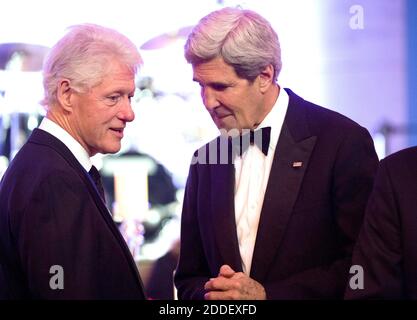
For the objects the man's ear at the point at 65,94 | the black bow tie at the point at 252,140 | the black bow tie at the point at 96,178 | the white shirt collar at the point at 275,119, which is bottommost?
the black bow tie at the point at 96,178

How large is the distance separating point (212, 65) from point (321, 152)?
0.41 m

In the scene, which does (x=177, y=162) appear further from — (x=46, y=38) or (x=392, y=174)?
(x=392, y=174)

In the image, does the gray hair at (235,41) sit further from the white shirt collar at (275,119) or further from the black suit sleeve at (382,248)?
the black suit sleeve at (382,248)

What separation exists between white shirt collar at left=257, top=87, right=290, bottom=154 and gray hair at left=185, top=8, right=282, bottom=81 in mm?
119

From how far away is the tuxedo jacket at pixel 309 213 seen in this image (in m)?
2.30

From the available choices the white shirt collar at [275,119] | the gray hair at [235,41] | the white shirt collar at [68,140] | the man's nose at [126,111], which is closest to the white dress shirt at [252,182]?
the white shirt collar at [275,119]

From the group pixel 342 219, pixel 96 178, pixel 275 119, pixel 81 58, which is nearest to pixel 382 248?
pixel 342 219

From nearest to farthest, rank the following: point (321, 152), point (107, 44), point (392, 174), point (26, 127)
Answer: point (392, 174)
point (107, 44)
point (321, 152)
point (26, 127)

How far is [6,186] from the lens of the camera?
2.04m

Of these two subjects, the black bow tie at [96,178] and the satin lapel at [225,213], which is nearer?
the black bow tie at [96,178]

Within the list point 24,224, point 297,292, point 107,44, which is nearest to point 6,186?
point 24,224

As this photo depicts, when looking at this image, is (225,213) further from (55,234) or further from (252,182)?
(55,234)

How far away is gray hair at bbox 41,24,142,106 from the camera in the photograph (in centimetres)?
216
